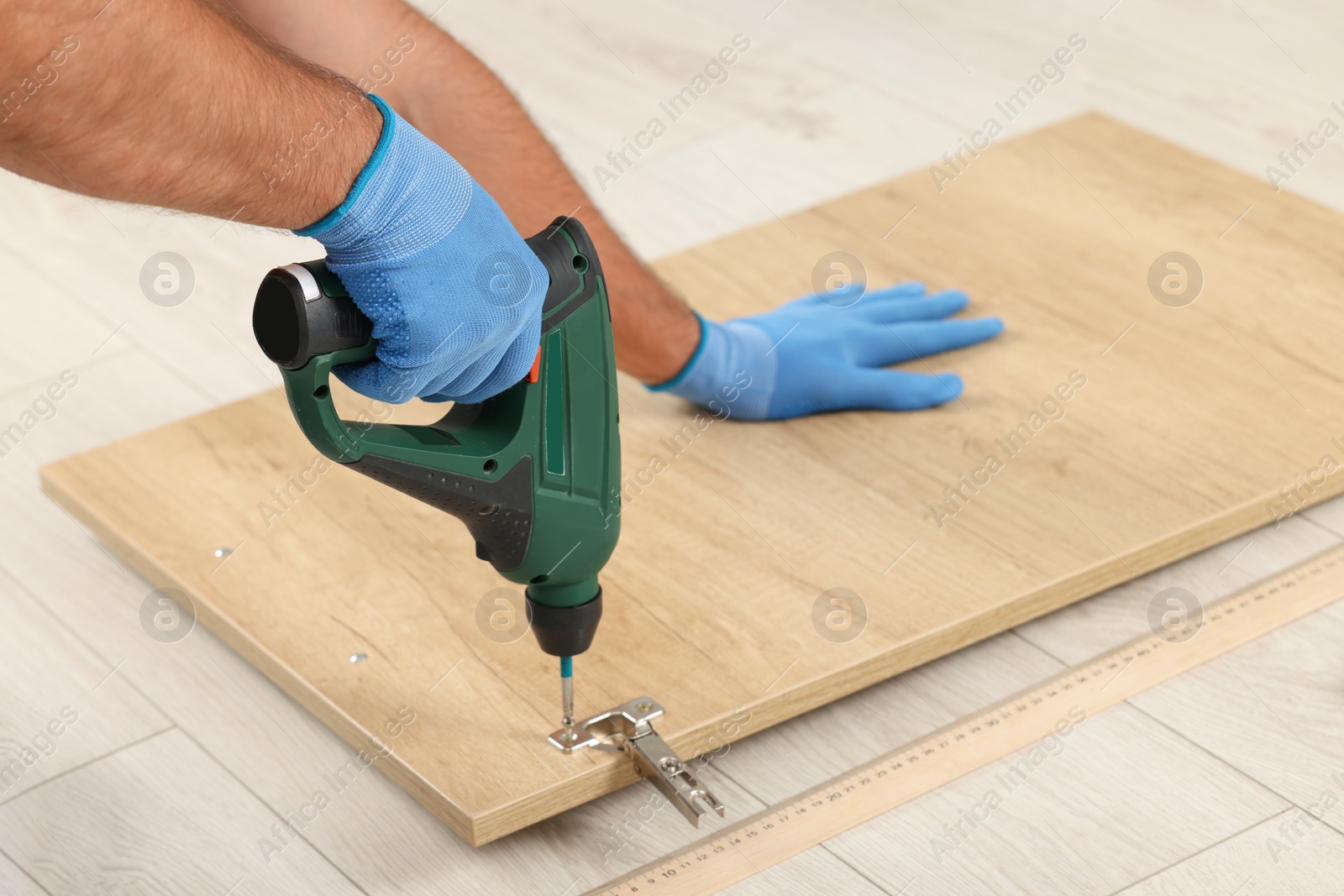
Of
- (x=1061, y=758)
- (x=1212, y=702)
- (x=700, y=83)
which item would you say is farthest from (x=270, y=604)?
(x=700, y=83)

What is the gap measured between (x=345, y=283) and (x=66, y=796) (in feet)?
2.20

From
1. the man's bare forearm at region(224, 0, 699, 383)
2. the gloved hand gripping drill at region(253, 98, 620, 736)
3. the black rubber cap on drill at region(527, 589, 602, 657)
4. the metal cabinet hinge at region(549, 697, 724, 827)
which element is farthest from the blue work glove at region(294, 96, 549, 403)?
the man's bare forearm at region(224, 0, 699, 383)

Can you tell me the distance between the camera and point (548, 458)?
1236 mm

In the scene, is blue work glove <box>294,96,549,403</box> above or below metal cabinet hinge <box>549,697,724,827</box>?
above

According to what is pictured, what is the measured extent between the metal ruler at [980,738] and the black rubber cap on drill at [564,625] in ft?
0.68

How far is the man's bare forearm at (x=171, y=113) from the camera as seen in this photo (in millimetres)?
908

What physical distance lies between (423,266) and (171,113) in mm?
202

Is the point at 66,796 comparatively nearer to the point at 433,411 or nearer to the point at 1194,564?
the point at 433,411

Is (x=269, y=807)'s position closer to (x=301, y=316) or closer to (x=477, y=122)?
(x=301, y=316)

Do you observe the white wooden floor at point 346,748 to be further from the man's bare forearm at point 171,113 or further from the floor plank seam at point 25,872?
the man's bare forearm at point 171,113

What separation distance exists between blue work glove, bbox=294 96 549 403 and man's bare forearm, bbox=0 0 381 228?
0.02 metres

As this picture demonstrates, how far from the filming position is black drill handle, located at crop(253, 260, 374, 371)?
3.38 feet

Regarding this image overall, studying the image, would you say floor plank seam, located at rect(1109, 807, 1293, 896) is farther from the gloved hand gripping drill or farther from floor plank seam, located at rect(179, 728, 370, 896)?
floor plank seam, located at rect(179, 728, 370, 896)

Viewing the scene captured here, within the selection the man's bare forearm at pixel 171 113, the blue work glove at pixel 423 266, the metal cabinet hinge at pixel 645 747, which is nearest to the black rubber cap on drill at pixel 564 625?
the metal cabinet hinge at pixel 645 747
